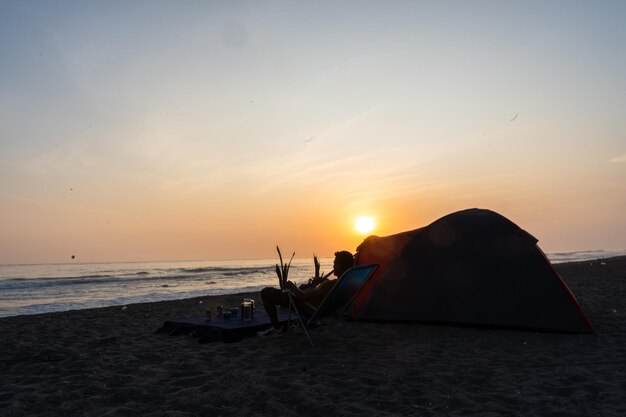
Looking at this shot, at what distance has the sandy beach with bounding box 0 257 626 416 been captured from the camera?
161 inches

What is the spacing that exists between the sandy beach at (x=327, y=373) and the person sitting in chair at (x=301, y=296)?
45cm

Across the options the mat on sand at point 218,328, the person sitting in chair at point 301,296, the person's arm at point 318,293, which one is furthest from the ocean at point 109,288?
the person's arm at point 318,293

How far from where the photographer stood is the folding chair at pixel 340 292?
634 centimetres

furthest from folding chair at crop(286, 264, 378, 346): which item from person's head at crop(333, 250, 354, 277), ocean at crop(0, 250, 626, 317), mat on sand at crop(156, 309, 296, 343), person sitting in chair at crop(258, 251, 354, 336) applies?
ocean at crop(0, 250, 626, 317)

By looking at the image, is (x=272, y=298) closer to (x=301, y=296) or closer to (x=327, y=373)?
(x=301, y=296)

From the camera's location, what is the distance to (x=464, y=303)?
7.62 meters

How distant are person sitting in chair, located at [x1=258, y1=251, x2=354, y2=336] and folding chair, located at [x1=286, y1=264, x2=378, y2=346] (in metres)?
0.12

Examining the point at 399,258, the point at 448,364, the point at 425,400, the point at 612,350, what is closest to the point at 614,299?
the point at 612,350

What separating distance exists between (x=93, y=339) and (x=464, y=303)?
6.47m

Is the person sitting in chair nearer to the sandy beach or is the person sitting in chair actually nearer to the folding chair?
the folding chair

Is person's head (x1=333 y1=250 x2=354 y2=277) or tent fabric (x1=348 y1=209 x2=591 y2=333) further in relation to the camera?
tent fabric (x1=348 y1=209 x2=591 y2=333)

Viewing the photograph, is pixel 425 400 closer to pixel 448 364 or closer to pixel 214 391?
pixel 448 364

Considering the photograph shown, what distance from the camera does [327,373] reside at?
5184 mm

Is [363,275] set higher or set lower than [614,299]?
higher
